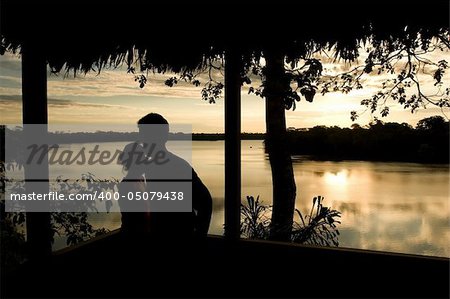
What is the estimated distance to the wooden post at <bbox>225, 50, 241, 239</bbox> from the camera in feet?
7.44

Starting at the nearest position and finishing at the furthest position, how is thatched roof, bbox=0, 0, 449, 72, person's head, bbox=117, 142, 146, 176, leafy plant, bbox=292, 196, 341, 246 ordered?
person's head, bbox=117, 142, 146, 176 < thatched roof, bbox=0, 0, 449, 72 < leafy plant, bbox=292, 196, 341, 246

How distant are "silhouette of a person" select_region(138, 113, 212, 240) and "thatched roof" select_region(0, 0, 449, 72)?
676 mm

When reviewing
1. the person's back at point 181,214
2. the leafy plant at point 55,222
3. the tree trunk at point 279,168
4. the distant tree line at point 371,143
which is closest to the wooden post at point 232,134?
the person's back at point 181,214

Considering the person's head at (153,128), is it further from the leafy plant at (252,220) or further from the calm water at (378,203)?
the calm water at (378,203)

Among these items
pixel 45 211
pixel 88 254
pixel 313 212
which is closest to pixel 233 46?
Result: pixel 45 211

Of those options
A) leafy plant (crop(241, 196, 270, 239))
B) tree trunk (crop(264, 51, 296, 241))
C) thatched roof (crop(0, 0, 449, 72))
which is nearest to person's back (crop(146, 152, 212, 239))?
thatched roof (crop(0, 0, 449, 72))

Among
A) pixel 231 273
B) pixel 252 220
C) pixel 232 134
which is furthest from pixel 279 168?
pixel 232 134

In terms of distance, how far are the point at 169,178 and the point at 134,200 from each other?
7.3 inches

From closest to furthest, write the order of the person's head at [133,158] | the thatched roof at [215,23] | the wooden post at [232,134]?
the person's head at [133,158], the thatched roof at [215,23], the wooden post at [232,134]

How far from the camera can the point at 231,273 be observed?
8.35 ft

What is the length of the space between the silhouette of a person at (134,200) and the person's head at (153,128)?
0.06 meters

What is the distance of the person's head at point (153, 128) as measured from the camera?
174cm

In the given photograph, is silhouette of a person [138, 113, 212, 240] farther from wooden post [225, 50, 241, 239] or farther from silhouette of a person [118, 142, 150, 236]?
wooden post [225, 50, 241, 239]

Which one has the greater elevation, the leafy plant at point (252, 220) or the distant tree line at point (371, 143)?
the distant tree line at point (371, 143)
